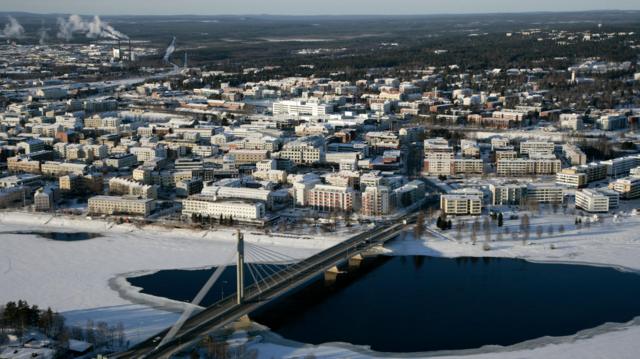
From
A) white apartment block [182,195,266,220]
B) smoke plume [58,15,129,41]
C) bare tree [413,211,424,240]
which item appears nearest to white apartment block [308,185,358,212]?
white apartment block [182,195,266,220]

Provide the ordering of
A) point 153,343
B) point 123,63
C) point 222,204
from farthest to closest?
point 123,63
point 222,204
point 153,343

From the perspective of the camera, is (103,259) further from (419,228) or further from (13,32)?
(13,32)

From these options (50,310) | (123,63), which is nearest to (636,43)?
(123,63)

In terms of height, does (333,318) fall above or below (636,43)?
below

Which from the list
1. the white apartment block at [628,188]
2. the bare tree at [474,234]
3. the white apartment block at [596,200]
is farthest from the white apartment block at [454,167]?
the bare tree at [474,234]

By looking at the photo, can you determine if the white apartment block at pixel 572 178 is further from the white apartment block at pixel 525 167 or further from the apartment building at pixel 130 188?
the apartment building at pixel 130 188

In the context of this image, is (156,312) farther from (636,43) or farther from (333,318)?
(636,43)

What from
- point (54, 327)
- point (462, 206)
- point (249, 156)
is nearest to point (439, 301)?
point (462, 206)

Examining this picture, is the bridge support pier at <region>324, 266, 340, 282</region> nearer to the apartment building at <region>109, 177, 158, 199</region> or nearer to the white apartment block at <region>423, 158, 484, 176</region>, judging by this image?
the apartment building at <region>109, 177, 158, 199</region>
